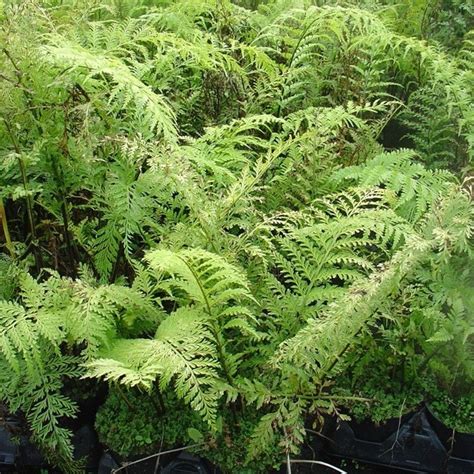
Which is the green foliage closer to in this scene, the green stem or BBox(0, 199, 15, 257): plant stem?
the green stem

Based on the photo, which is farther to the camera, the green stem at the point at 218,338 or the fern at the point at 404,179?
the fern at the point at 404,179

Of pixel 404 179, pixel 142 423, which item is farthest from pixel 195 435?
pixel 404 179

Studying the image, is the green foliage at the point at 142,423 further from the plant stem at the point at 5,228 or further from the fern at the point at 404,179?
the fern at the point at 404,179

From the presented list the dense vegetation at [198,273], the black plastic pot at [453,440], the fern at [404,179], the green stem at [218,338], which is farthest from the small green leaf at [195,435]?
the fern at [404,179]

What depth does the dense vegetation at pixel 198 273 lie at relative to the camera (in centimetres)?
180

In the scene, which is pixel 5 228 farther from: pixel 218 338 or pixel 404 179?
pixel 404 179

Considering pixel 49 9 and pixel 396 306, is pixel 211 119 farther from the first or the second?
pixel 396 306

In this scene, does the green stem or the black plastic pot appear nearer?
the green stem

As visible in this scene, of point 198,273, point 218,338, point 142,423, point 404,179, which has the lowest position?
point 142,423

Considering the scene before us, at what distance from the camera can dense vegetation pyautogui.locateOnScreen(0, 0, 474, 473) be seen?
5.92ft

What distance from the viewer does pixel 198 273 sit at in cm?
176

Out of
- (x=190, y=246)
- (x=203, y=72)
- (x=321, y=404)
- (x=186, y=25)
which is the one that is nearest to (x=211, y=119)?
(x=203, y=72)

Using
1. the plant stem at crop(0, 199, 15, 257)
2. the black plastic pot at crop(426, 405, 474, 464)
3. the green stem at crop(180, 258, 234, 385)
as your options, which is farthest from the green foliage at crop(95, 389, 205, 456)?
the black plastic pot at crop(426, 405, 474, 464)

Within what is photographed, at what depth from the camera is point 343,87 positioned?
2.96 meters
